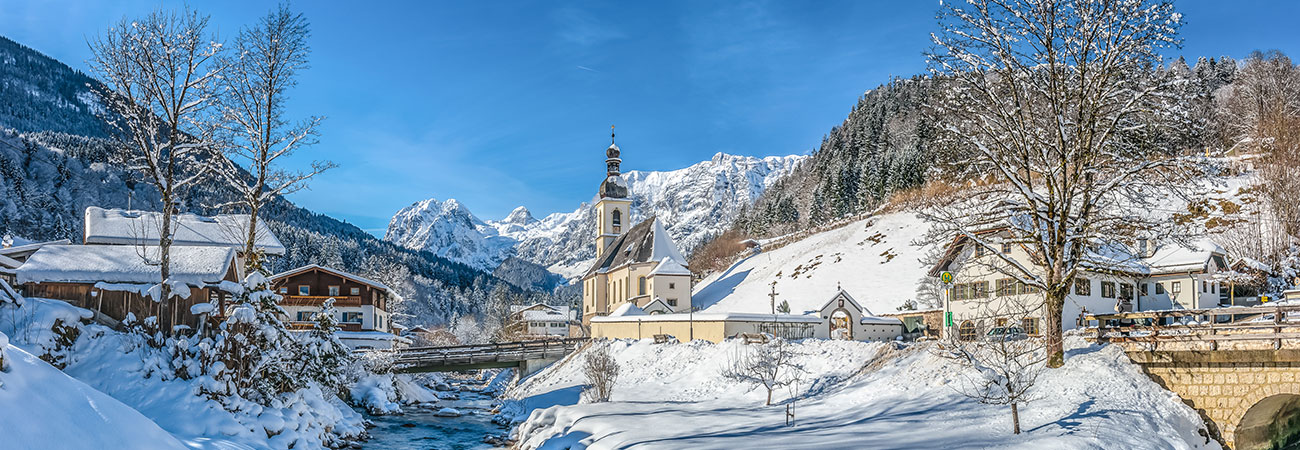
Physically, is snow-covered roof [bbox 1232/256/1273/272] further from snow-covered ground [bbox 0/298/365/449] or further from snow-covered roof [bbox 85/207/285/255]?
snow-covered roof [bbox 85/207/285/255]

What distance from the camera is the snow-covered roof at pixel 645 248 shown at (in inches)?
2601

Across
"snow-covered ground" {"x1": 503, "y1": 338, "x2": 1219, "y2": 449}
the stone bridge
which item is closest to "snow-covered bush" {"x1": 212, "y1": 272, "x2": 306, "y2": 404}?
"snow-covered ground" {"x1": 503, "y1": 338, "x2": 1219, "y2": 449}

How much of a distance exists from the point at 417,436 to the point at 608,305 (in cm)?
4625

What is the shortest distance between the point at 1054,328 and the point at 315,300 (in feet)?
143

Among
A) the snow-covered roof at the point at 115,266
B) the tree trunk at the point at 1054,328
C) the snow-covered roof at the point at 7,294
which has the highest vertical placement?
the snow-covered roof at the point at 115,266

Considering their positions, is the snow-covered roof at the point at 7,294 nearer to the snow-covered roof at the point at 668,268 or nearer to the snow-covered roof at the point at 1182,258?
the snow-covered roof at the point at 1182,258

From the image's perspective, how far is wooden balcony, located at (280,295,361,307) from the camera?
4912 centimetres

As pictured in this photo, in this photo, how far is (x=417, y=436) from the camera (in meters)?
29.4

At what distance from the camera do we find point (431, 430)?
3131 cm

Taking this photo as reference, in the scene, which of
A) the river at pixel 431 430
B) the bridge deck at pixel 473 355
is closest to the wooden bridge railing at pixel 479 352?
the bridge deck at pixel 473 355

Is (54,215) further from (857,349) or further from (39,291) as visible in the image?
(857,349)

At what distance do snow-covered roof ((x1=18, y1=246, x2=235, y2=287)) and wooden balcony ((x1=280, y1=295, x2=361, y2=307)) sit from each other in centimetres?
2687

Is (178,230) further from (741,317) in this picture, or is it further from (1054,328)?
(1054,328)

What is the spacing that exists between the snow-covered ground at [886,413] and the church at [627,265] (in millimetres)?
28197
